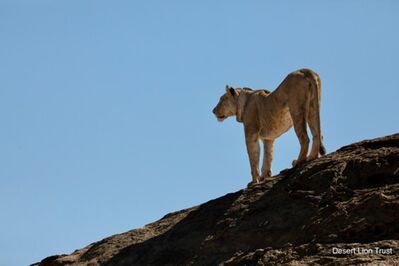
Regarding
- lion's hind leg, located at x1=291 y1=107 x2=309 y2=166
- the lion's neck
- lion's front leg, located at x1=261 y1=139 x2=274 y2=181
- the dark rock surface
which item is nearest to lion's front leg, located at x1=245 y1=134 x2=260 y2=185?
lion's front leg, located at x1=261 y1=139 x2=274 y2=181

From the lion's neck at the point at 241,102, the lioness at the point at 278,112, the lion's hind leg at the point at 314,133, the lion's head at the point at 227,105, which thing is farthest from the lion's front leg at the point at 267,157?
the lion's hind leg at the point at 314,133

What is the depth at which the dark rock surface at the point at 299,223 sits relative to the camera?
600 inches

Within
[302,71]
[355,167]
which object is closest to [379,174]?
[355,167]

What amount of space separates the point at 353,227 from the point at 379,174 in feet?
5.26

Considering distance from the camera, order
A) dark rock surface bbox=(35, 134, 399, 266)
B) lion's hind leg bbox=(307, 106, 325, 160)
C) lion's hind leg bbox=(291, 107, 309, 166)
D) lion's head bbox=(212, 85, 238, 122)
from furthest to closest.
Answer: lion's head bbox=(212, 85, 238, 122) → lion's hind leg bbox=(291, 107, 309, 166) → lion's hind leg bbox=(307, 106, 325, 160) → dark rock surface bbox=(35, 134, 399, 266)

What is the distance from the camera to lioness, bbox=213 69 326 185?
65.2 ft

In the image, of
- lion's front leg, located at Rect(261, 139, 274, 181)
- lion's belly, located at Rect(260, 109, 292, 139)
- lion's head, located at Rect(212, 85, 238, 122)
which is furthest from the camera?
lion's head, located at Rect(212, 85, 238, 122)

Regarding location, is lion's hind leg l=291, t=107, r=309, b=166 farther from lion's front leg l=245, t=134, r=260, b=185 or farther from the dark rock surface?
lion's front leg l=245, t=134, r=260, b=185

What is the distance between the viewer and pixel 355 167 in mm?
17203

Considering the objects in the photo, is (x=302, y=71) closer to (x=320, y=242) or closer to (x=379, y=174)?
Result: (x=379, y=174)

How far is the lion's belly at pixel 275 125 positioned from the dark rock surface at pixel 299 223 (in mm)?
2351

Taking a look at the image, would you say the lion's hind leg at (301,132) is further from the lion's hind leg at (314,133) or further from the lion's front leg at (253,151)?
the lion's front leg at (253,151)

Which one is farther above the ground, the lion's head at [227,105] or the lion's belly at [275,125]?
the lion's head at [227,105]

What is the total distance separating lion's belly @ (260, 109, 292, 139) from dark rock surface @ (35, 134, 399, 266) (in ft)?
7.71
